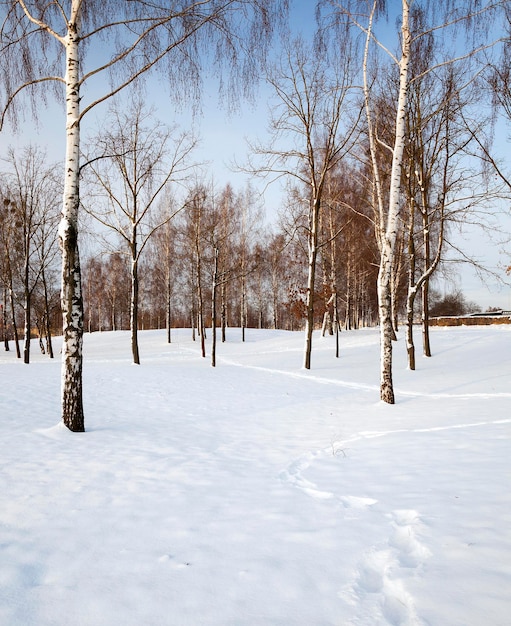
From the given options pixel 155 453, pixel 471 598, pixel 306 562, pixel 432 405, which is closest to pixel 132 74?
pixel 155 453

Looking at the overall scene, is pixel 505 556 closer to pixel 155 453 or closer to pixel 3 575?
pixel 3 575

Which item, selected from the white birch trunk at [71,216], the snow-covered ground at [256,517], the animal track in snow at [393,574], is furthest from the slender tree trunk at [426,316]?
the animal track in snow at [393,574]

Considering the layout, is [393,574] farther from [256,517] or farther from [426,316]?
[426,316]

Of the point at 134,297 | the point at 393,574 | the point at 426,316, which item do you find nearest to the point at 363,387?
the point at 426,316

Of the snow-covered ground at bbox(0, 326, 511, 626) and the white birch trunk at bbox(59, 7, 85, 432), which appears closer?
the snow-covered ground at bbox(0, 326, 511, 626)

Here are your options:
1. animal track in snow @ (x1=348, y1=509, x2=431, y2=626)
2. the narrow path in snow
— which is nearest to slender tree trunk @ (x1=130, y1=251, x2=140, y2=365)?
the narrow path in snow

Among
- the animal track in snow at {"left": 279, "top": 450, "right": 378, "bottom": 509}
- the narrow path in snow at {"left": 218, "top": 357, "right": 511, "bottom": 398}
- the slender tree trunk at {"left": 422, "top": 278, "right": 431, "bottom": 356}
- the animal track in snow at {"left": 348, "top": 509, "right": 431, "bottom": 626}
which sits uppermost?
the slender tree trunk at {"left": 422, "top": 278, "right": 431, "bottom": 356}

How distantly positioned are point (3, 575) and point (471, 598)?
276 cm

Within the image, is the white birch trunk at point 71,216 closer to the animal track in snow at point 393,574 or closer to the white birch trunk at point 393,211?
the animal track in snow at point 393,574

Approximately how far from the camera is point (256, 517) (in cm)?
316

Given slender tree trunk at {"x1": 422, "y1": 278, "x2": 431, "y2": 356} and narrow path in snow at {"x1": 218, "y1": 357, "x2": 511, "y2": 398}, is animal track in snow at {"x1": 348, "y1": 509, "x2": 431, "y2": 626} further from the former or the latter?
slender tree trunk at {"x1": 422, "y1": 278, "x2": 431, "y2": 356}

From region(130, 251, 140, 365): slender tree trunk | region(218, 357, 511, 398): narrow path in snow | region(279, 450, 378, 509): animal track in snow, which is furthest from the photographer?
region(130, 251, 140, 365): slender tree trunk

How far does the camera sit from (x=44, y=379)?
35.7ft

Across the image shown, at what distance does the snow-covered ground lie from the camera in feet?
6.73
